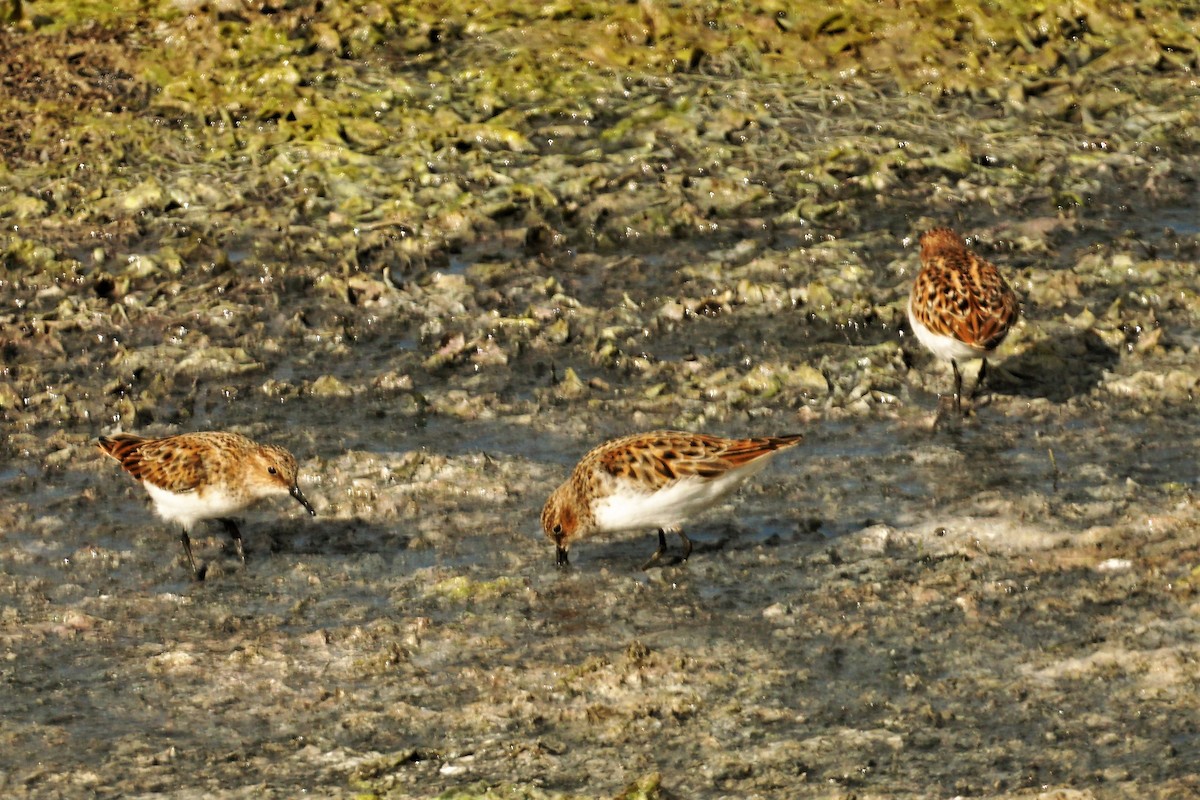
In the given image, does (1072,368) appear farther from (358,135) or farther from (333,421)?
(358,135)

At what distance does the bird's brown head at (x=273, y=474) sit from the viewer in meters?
10.5

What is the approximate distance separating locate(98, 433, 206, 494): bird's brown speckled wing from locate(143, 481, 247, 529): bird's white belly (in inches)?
1.8

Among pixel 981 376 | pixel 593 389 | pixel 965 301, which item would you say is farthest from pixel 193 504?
pixel 981 376

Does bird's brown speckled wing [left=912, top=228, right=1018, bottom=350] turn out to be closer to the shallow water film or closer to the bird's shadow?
the shallow water film

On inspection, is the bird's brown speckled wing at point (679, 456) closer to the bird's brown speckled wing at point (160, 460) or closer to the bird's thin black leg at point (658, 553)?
the bird's thin black leg at point (658, 553)

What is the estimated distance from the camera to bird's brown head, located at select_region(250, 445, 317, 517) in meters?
10.5

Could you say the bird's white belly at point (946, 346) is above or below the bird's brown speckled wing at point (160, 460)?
below

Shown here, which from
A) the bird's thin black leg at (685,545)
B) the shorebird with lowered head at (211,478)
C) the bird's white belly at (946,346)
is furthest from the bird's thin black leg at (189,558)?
the bird's white belly at (946,346)

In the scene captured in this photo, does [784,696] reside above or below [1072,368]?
above

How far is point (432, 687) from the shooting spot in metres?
9.09

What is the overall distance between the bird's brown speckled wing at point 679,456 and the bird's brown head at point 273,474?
1918 mm

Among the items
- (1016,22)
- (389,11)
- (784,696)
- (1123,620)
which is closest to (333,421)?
(784,696)

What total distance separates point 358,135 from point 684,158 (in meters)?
3.31

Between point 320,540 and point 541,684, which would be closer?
point 541,684
